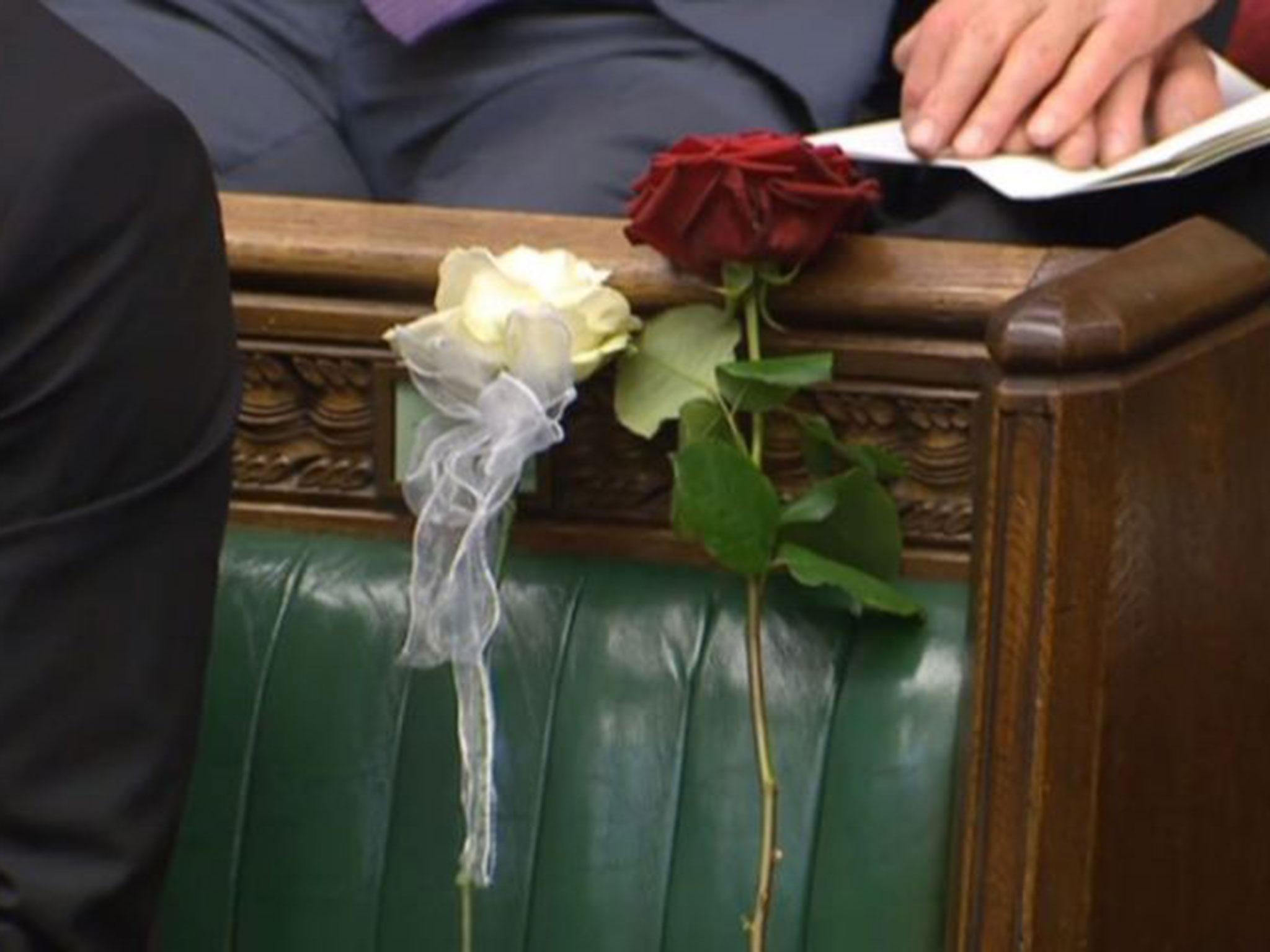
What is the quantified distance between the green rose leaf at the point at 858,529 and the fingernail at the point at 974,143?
0.60ft

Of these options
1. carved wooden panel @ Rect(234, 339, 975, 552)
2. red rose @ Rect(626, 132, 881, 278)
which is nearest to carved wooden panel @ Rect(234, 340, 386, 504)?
carved wooden panel @ Rect(234, 339, 975, 552)

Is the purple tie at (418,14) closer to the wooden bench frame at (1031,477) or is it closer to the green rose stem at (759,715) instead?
the wooden bench frame at (1031,477)

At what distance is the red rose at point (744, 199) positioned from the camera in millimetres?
1525

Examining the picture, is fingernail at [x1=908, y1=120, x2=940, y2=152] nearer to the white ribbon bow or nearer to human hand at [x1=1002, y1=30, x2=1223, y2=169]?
human hand at [x1=1002, y1=30, x2=1223, y2=169]

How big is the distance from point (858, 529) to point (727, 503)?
0.08m

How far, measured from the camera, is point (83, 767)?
1.36m

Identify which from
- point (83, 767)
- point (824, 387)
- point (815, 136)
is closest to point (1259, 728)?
point (824, 387)

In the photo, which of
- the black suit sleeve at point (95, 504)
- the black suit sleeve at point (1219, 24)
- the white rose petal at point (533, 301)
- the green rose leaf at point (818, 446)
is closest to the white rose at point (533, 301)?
the white rose petal at point (533, 301)

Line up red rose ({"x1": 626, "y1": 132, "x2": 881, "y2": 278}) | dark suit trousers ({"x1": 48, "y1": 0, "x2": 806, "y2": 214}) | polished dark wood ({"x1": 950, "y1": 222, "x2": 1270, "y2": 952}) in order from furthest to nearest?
dark suit trousers ({"x1": 48, "y1": 0, "x2": 806, "y2": 214}) < red rose ({"x1": 626, "y1": 132, "x2": 881, "y2": 278}) < polished dark wood ({"x1": 950, "y1": 222, "x2": 1270, "y2": 952})

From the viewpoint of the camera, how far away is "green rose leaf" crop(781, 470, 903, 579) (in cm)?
157

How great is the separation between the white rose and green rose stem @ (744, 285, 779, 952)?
70 millimetres

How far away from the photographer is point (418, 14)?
179cm

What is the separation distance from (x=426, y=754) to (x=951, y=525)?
312 mm

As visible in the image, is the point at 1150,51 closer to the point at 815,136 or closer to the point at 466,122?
the point at 815,136
